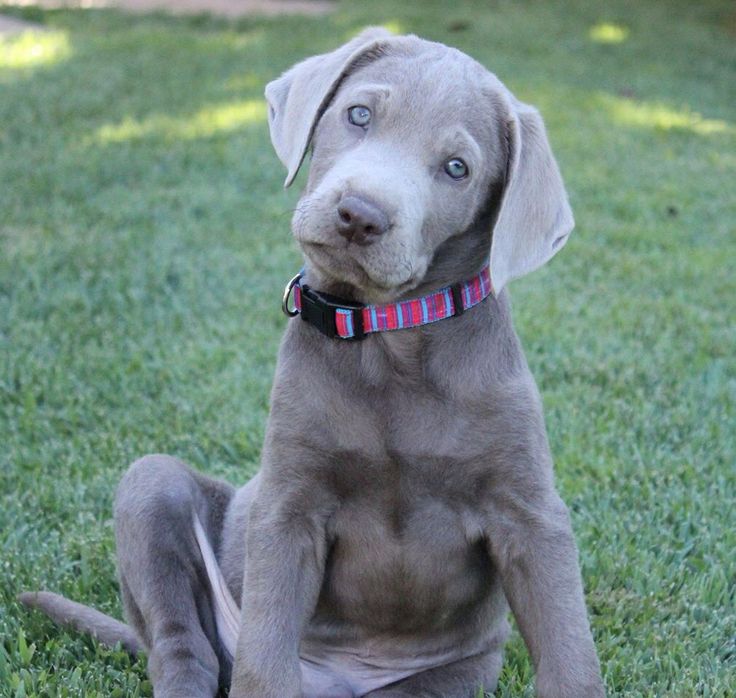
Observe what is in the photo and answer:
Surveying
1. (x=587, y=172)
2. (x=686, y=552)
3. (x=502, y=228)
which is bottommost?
(x=587, y=172)

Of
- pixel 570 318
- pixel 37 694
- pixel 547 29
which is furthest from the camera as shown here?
pixel 547 29

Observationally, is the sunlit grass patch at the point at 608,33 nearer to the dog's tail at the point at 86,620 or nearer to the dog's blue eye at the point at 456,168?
the dog's blue eye at the point at 456,168

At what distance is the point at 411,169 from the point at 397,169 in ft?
0.16

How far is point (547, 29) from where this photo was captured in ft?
43.2

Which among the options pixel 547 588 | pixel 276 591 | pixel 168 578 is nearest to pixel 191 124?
pixel 168 578

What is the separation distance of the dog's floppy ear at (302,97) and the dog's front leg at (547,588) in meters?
0.95

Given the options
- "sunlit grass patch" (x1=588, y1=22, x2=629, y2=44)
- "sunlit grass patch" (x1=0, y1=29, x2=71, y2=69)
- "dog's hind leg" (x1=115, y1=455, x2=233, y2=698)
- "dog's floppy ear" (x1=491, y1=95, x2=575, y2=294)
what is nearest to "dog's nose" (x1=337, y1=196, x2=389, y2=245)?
"dog's floppy ear" (x1=491, y1=95, x2=575, y2=294)

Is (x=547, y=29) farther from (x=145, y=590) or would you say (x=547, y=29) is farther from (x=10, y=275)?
(x=145, y=590)

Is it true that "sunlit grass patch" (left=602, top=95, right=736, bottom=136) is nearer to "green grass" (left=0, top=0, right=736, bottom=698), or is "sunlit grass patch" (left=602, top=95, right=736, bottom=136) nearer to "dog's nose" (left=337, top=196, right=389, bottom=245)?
"green grass" (left=0, top=0, right=736, bottom=698)

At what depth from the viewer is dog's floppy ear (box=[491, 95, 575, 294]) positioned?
2666 millimetres

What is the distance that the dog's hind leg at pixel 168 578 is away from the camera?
2926mm

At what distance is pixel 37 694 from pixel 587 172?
5695 millimetres

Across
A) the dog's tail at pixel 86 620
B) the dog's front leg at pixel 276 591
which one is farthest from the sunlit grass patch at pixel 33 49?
the dog's front leg at pixel 276 591

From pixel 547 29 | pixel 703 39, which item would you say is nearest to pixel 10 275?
pixel 547 29
